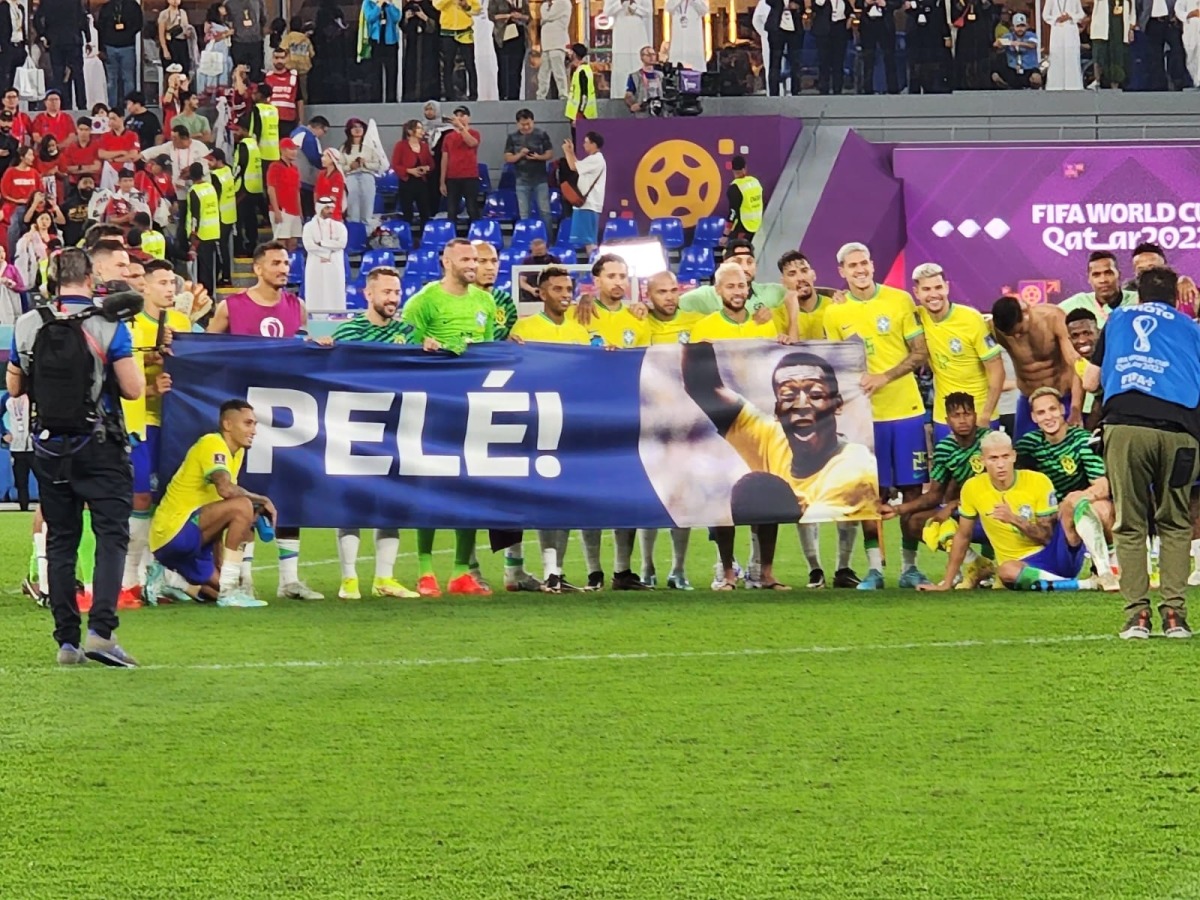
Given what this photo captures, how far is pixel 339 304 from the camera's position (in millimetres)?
24359

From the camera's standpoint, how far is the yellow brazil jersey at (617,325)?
39.8ft

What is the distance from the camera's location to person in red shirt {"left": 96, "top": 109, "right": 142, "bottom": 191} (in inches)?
1016

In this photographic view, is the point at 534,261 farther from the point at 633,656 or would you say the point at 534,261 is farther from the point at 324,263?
the point at 633,656

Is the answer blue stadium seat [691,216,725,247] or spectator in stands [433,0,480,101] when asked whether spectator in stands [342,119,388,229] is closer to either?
spectator in stands [433,0,480,101]

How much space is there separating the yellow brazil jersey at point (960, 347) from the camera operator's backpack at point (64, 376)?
5021 millimetres

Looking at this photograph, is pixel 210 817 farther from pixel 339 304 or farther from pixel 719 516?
pixel 339 304

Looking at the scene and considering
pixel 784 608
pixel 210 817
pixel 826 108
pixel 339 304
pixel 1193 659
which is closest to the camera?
pixel 210 817

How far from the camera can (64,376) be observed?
8.72m

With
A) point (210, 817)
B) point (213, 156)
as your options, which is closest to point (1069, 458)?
point (210, 817)

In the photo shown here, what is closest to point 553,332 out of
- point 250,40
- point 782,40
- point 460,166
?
point 460,166

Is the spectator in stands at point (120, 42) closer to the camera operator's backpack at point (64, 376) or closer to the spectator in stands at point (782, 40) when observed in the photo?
the spectator in stands at point (782, 40)

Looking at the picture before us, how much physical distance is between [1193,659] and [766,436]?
3563mm

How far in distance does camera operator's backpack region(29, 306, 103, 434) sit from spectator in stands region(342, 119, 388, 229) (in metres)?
18.1

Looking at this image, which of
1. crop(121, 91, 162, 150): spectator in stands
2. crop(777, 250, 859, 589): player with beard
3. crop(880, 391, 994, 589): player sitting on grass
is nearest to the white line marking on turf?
crop(880, 391, 994, 589): player sitting on grass
